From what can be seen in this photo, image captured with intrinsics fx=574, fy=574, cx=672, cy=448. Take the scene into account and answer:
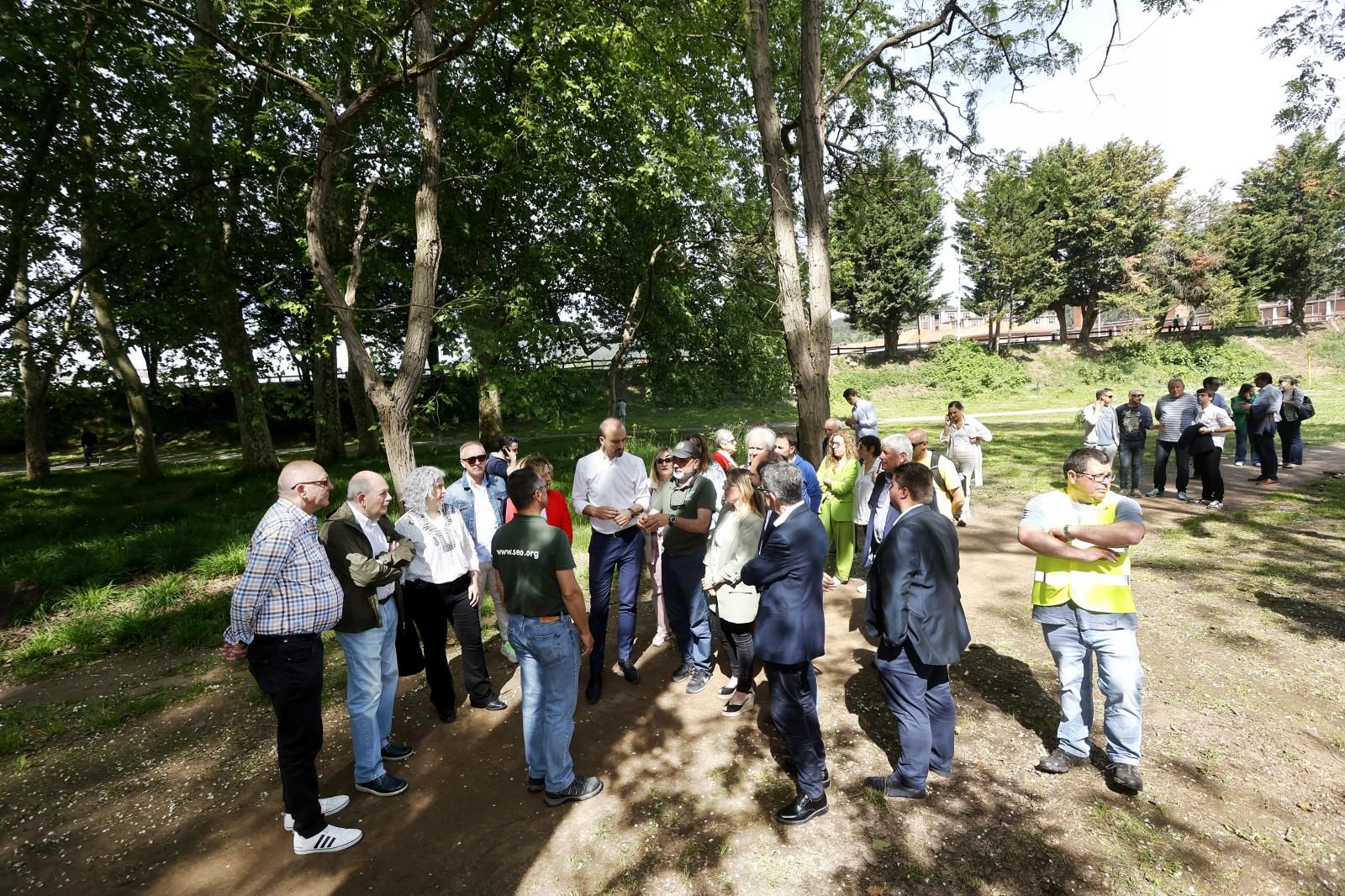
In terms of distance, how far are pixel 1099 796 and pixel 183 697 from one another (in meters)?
7.04

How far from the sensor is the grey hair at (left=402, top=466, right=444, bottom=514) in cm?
400

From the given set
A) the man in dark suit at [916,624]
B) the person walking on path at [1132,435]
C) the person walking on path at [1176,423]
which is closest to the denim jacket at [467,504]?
the man in dark suit at [916,624]

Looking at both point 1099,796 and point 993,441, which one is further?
point 993,441

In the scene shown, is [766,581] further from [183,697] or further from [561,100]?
[561,100]

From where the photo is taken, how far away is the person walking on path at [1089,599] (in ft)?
10.4

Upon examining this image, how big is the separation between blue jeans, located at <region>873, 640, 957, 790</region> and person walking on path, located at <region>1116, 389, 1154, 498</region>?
797 cm

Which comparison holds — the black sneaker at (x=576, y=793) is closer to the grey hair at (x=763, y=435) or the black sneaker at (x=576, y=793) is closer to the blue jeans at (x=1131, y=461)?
the grey hair at (x=763, y=435)

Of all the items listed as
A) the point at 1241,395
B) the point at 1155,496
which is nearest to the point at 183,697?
the point at 1155,496

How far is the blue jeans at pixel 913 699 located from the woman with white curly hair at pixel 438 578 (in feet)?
9.40

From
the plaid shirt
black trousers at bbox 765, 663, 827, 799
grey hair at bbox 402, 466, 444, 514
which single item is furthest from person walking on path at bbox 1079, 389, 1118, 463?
the plaid shirt

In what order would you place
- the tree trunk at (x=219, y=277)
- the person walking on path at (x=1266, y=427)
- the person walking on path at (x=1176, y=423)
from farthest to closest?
the tree trunk at (x=219, y=277) → the person walking on path at (x=1266, y=427) → the person walking on path at (x=1176, y=423)

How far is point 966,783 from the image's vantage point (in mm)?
3439

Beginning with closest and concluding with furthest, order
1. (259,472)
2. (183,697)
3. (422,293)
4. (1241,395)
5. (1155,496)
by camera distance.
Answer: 1. (183,697)
2. (422,293)
3. (1155,496)
4. (1241,395)
5. (259,472)

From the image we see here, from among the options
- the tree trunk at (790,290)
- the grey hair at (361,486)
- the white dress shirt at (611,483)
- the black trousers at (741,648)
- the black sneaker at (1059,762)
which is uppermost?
the tree trunk at (790,290)
